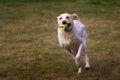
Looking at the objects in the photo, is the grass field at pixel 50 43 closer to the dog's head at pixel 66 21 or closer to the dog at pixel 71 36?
the dog at pixel 71 36

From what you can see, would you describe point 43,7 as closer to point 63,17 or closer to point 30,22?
point 30,22

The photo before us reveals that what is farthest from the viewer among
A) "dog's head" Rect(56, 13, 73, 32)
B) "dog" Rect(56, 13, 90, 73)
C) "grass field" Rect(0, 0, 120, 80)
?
"grass field" Rect(0, 0, 120, 80)

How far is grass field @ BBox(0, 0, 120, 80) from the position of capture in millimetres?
8570

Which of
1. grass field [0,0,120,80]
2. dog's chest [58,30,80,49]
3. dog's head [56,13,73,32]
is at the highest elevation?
dog's head [56,13,73,32]

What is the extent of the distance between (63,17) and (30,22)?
8.66 meters

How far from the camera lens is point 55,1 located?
2375 centimetres

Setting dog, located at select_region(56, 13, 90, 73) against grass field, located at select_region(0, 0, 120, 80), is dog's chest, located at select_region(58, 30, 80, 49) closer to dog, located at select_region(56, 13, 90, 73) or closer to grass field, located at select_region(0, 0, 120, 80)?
dog, located at select_region(56, 13, 90, 73)

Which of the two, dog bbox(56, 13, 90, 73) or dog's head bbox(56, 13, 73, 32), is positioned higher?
dog's head bbox(56, 13, 73, 32)

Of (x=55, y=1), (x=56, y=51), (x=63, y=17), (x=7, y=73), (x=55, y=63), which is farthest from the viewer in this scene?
(x=55, y=1)

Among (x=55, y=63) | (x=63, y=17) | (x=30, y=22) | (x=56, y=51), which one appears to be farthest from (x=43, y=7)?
(x=63, y=17)

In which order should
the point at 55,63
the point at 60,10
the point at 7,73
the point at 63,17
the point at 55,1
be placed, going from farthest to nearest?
the point at 55,1 → the point at 60,10 → the point at 55,63 → the point at 7,73 → the point at 63,17

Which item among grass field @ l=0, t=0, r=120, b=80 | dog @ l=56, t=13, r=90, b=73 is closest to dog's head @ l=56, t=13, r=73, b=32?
dog @ l=56, t=13, r=90, b=73

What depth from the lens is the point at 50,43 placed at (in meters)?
12.1

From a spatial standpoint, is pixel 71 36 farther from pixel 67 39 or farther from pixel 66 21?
pixel 66 21
